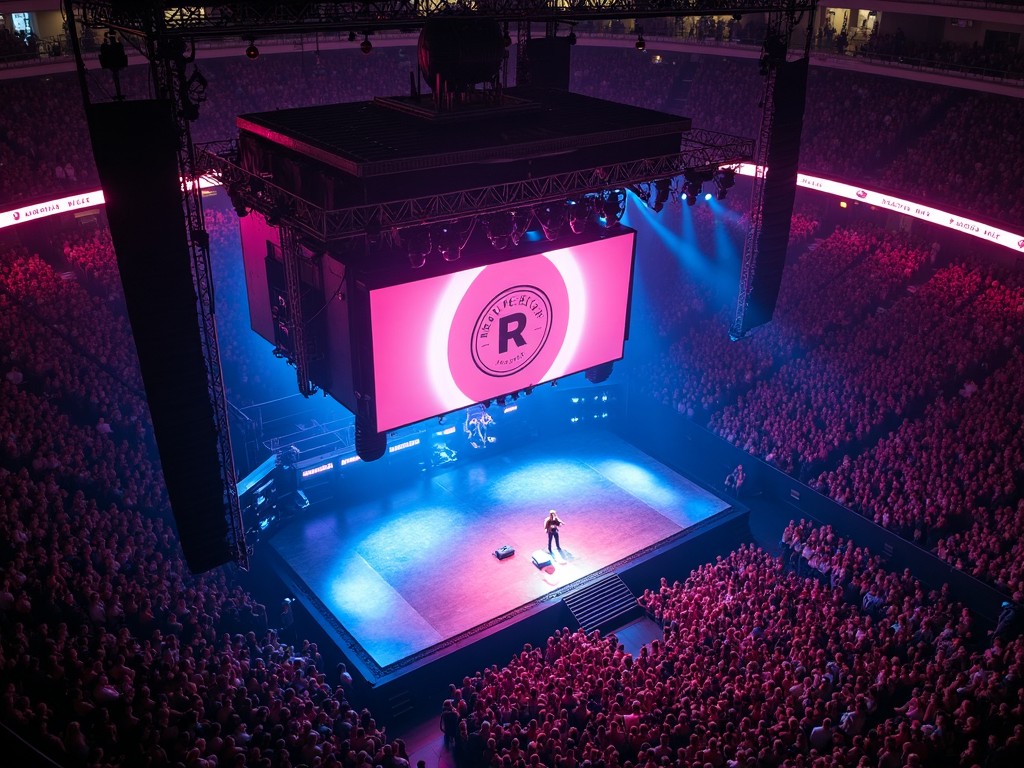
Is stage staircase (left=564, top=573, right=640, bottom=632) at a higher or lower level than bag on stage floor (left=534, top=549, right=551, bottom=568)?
lower

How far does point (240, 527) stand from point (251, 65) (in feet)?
70.0

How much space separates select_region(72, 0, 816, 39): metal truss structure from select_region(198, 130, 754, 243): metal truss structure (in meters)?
2.52

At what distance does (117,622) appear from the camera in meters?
12.6

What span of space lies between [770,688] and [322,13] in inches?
488

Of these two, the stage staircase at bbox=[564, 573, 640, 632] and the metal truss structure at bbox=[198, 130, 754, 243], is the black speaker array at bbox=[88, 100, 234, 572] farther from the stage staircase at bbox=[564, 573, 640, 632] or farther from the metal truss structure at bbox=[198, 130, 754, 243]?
the stage staircase at bbox=[564, 573, 640, 632]

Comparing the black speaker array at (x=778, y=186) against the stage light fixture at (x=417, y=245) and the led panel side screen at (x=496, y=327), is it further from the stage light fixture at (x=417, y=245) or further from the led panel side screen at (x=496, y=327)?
the stage light fixture at (x=417, y=245)

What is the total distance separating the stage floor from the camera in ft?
54.2

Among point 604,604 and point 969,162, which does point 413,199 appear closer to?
point 604,604

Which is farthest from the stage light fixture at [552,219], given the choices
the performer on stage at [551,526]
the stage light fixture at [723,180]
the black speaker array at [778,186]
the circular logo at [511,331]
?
the performer on stage at [551,526]

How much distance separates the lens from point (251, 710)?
11883 millimetres

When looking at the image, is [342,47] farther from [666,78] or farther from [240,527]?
[240,527]

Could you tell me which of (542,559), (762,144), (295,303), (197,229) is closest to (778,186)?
(762,144)

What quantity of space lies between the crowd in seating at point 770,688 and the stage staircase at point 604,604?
2.63 ft

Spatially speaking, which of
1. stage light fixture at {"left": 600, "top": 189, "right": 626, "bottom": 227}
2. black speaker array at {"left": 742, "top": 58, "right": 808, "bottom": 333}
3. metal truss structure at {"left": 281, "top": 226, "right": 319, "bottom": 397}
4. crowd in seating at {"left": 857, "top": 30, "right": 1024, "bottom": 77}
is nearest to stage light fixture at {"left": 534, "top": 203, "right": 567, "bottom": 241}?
stage light fixture at {"left": 600, "top": 189, "right": 626, "bottom": 227}
